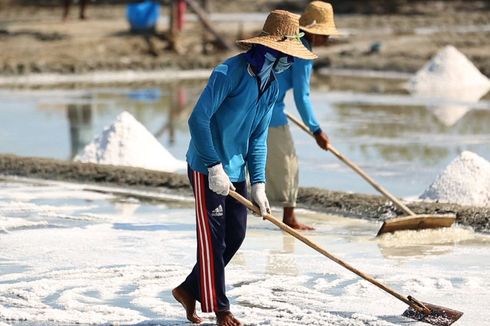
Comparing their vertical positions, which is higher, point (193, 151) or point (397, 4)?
point (193, 151)

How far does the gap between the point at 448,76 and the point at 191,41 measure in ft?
25.2

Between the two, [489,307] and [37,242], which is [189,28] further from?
[489,307]

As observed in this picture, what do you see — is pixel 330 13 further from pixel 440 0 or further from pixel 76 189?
pixel 440 0

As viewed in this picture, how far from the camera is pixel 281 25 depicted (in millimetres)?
5617

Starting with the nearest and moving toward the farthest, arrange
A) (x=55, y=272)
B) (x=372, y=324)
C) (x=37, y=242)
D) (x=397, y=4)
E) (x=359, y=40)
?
(x=372, y=324) < (x=55, y=272) < (x=37, y=242) < (x=359, y=40) < (x=397, y=4)

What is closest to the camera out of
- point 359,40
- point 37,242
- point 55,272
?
point 55,272

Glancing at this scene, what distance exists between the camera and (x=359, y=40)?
2650 cm

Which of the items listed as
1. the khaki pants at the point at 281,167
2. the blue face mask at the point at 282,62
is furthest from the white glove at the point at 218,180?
the khaki pants at the point at 281,167

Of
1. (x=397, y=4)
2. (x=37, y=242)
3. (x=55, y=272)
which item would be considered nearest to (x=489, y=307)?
(x=55, y=272)

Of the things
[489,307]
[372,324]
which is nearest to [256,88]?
[372,324]

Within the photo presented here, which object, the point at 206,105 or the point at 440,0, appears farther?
the point at 440,0

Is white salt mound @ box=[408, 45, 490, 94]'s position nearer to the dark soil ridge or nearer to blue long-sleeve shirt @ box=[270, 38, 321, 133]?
the dark soil ridge

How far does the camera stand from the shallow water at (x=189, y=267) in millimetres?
5988

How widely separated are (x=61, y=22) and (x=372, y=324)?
2266 centimetres
